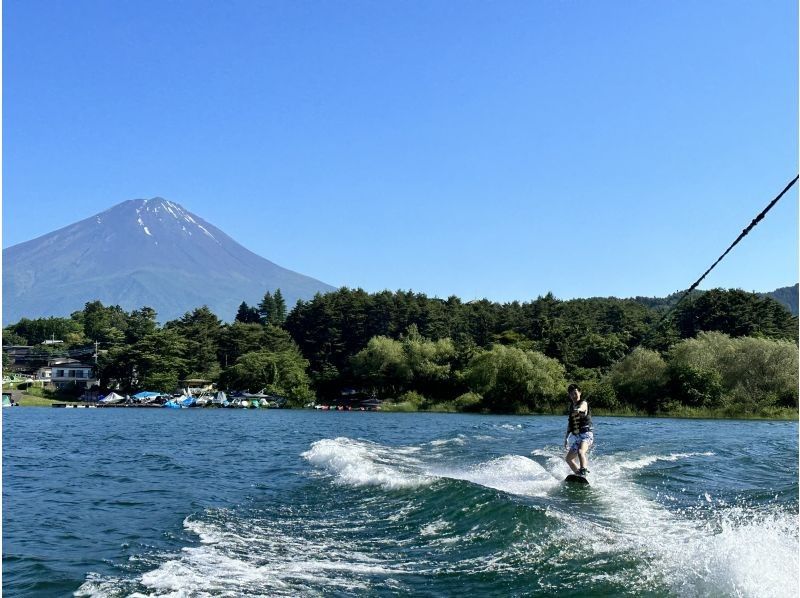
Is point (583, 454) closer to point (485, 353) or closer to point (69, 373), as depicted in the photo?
point (485, 353)

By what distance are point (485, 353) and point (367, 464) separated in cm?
5016

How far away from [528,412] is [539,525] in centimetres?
5246

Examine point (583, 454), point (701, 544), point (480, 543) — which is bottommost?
point (480, 543)

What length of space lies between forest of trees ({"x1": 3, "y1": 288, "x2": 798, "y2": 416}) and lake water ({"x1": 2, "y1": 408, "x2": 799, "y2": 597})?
2102 centimetres

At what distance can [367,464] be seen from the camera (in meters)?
18.9

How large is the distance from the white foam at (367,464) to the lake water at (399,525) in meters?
0.09

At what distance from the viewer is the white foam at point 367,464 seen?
15.4 m

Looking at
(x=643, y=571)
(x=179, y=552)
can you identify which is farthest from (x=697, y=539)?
(x=179, y=552)

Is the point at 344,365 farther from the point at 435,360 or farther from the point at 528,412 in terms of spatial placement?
the point at 528,412

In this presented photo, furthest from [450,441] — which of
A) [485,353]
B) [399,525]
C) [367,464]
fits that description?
[485,353]

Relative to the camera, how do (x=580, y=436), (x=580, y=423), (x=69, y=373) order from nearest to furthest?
(x=580, y=436) → (x=580, y=423) → (x=69, y=373)

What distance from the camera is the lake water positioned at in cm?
800

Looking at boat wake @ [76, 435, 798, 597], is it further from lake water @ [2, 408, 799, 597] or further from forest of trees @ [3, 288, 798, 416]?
forest of trees @ [3, 288, 798, 416]

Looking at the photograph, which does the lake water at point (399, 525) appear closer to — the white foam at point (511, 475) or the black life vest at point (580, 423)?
the white foam at point (511, 475)
